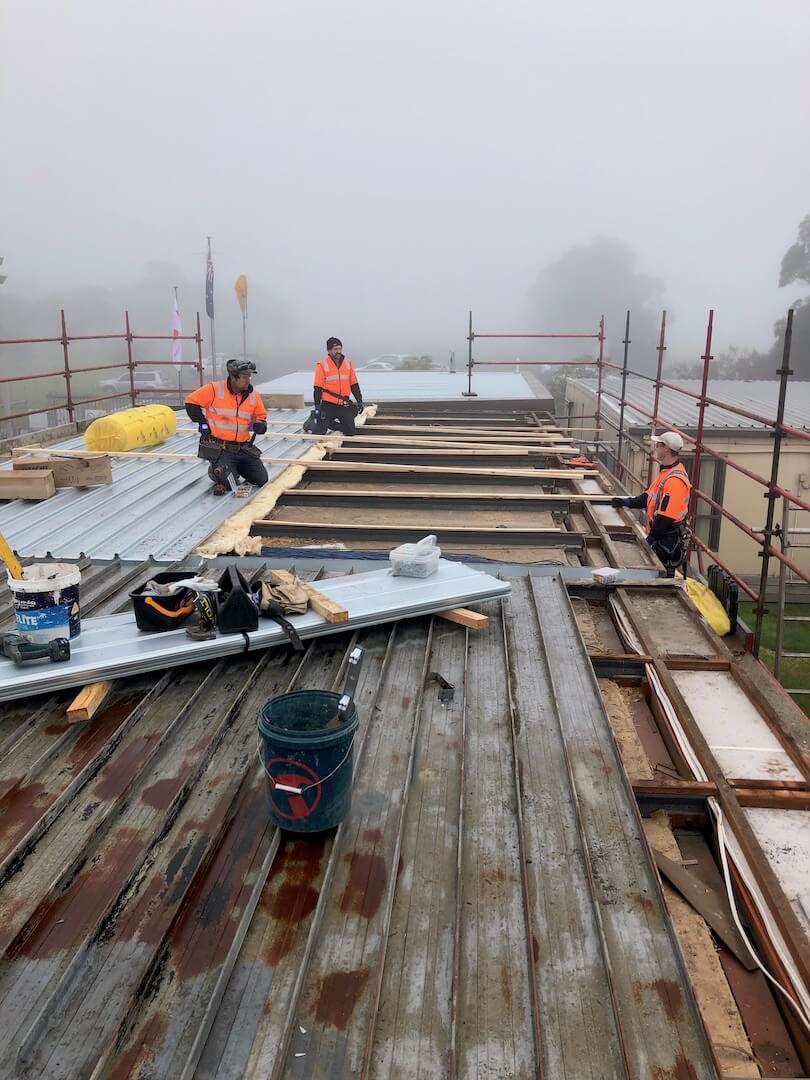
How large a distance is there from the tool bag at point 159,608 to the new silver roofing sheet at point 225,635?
48 millimetres

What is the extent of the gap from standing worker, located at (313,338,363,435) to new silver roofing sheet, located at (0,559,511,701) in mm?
5488

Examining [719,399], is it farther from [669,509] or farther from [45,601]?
[45,601]

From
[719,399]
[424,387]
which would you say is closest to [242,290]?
[424,387]

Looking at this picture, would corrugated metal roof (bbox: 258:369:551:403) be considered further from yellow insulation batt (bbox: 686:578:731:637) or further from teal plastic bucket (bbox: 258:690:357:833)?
teal plastic bucket (bbox: 258:690:357:833)

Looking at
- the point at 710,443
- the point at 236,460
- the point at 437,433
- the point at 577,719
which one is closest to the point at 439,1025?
the point at 577,719

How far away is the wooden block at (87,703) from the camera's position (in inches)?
138

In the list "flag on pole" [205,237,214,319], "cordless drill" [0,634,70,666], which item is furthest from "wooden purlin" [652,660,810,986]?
"flag on pole" [205,237,214,319]

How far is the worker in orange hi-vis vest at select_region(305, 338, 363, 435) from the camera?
1007 cm

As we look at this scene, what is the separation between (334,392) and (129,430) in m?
2.55

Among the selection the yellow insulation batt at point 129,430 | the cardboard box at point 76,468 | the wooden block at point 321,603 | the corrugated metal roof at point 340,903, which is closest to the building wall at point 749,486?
the yellow insulation batt at point 129,430

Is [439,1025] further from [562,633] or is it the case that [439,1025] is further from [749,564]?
[749,564]

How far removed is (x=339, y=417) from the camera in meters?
10.5

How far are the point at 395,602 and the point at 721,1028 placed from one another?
2600 millimetres

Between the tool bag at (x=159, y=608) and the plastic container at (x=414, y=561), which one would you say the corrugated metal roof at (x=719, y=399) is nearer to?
the plastic container at (x=414, y=561)
